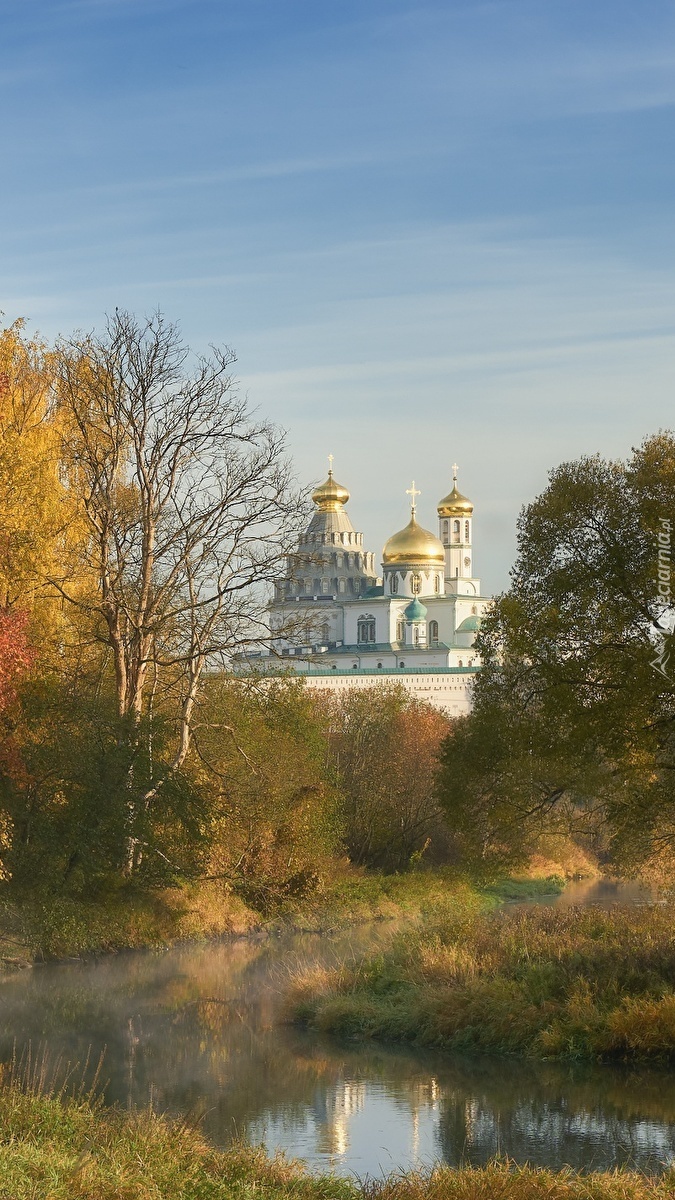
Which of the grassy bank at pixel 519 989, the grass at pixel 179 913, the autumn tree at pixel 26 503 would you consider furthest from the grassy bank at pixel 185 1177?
the autumn tree at pixel 26 503

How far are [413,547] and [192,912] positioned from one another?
10587 cm

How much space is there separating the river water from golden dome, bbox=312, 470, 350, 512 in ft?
401

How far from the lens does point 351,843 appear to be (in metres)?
40.4

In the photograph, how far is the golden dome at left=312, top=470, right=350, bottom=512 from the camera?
145 m

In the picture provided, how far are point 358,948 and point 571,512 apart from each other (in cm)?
755

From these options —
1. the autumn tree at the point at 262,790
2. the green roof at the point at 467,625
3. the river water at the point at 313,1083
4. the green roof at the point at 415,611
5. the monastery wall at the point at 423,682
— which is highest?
the green roof at the point at 415,611

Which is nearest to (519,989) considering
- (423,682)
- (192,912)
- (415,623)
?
(192,912)

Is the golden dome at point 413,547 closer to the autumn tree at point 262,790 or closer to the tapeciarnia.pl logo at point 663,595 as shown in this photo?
the autumn tree at point 262,790

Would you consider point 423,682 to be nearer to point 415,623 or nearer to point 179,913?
point 415,623

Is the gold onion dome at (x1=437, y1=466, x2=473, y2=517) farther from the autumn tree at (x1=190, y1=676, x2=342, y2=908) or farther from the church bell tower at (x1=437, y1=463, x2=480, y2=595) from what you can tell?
the autumn tree at (x1=190, y1=676, x2=342, y2=908)

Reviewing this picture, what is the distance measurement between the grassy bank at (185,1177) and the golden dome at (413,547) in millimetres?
121807

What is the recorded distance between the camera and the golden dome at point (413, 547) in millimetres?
133125

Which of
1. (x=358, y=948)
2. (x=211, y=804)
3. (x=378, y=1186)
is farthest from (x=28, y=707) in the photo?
(x=378, y=1186)

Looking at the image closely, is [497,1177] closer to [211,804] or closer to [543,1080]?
[543,1080]
